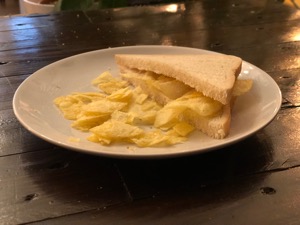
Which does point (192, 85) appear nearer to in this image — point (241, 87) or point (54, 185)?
point (241, 87)

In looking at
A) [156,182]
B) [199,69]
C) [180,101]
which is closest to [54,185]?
[156,182]

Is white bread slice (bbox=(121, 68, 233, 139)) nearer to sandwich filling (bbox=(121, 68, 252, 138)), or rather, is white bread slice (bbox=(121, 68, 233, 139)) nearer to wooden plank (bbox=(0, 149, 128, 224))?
sandwich filling (bbox=(121, 68, 252, 138))

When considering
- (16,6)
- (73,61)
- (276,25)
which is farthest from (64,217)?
(16,6)

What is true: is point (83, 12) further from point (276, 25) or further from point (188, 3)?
point (276, 25)

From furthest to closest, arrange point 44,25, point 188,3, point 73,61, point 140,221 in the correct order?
point 188,3, point 44,25, point 73,61, point 140,221

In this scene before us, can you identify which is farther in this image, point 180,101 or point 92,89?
point 92,89

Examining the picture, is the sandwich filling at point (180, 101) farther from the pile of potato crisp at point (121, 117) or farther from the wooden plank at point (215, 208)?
the wooden plank at point (215, 208)

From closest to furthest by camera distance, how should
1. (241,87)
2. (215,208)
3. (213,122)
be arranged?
1. (215,208)
2. (213,122)
3. (241,87)
